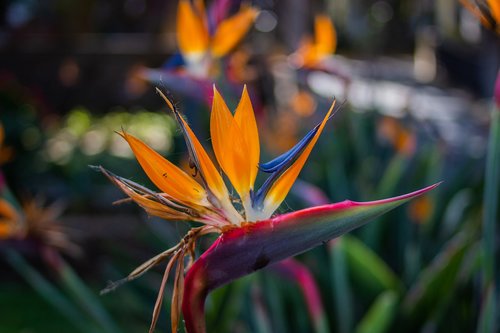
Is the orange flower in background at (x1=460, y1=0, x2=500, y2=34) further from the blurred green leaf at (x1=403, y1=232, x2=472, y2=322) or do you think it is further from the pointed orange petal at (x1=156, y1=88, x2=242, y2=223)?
the blurred green leaf at (x1=403, y1=232, x2=472, y2=322)

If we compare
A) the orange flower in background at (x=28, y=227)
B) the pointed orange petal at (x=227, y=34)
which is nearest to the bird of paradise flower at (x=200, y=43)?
the pointed orange petal at (x=227, y=34)

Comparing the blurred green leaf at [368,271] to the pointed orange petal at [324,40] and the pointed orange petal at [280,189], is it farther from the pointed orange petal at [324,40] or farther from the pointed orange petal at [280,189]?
the pointed orange petal at [280,189]

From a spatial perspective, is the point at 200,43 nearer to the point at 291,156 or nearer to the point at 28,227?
the point at 28,227

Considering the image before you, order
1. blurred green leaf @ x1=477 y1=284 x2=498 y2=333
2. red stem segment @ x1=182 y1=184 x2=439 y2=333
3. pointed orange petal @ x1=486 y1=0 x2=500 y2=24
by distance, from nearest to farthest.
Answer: red stem segment @ x1=182 y1=184 x2=439 y2=333, pointed orange petal @ x1=486 y1=0 x2=500 y2=24, blurred green leaf @ x1=477 y1=284 x2=498 y2=333

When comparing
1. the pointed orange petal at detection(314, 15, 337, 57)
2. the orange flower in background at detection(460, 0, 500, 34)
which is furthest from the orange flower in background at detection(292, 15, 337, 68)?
the orange flower in background at detection(460, 0, 500, 34)

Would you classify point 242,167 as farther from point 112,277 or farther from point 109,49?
point 109,49

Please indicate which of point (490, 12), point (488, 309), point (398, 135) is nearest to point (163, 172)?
point (490, 12)

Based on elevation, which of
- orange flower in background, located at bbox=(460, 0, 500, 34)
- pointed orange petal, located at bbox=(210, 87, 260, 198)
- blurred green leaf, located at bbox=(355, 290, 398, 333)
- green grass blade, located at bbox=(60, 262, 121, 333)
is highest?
orange flower in background, located at bbox=(460, 0, 500, 34)
